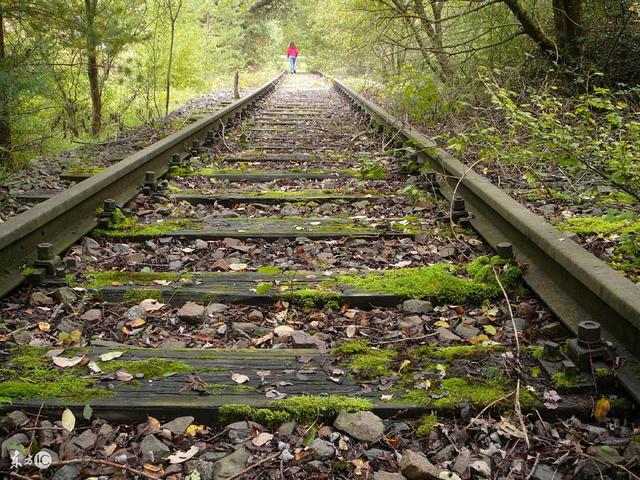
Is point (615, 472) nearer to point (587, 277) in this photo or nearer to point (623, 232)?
point (587, 277)

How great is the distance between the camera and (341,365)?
88.1 inches

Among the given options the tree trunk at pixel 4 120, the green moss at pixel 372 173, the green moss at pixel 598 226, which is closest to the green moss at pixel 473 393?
the green moss at pixel 598 226

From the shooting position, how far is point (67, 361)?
2238mm

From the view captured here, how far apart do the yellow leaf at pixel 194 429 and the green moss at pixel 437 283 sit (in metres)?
1.25

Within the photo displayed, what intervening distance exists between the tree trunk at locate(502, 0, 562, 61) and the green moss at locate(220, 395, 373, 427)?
279 inches

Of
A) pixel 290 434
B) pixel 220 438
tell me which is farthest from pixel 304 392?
pixel 220 438

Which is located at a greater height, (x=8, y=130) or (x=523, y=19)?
(x=523, y=19)

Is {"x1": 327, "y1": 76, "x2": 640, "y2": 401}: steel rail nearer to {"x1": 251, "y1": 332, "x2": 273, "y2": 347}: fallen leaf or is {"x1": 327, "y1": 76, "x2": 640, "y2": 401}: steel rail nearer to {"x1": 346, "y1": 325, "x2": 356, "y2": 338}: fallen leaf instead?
{"x1": 346, "y1": 325, "x2": 356, "y2": 338}: fallen leaf

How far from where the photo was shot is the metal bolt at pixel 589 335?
6.85 ft

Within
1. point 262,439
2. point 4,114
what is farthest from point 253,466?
point 4,114

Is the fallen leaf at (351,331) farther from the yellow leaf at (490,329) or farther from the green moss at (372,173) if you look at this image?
the green moss at (372,173)

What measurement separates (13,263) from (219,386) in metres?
1.53

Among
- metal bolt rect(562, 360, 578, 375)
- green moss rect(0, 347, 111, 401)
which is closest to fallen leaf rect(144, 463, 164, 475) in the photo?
green moss rect(0, 347, 111, 401)

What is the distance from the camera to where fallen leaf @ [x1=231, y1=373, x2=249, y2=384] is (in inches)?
83.5
